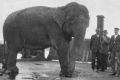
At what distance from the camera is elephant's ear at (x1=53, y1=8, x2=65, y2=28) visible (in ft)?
34.3

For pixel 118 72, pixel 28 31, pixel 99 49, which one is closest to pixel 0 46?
pixel 99 49

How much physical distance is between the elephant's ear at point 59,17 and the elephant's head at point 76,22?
0.31 feet

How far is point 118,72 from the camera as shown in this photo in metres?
15.2

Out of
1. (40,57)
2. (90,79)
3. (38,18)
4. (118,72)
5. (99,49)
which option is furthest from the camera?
(40,57)

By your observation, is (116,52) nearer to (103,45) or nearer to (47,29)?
(103,45)

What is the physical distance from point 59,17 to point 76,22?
19.0 inches

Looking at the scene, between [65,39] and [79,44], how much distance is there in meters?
0.41

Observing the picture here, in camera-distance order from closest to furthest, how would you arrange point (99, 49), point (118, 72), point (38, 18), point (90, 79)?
point (38, 18)
point (90, 79)
point (118, 72)
point (99, 49)

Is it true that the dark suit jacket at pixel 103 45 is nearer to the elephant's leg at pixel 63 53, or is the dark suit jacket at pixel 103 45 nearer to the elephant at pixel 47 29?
the elephant at pixel 47 29

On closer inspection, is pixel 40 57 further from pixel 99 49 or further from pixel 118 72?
pixel 118 72

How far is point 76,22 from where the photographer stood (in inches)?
418

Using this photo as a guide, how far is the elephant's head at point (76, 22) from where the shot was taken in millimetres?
10602

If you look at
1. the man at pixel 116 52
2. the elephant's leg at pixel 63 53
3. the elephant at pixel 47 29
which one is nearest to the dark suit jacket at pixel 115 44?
the man at pixel 116 52

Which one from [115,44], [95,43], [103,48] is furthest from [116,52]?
[103,48]
